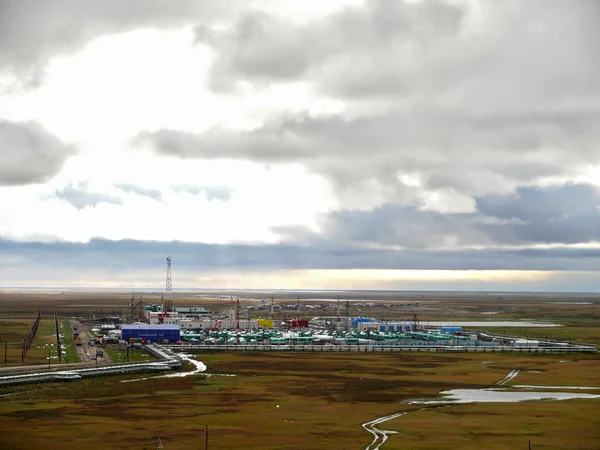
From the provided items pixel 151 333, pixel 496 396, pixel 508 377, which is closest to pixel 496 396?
pixel 496 396

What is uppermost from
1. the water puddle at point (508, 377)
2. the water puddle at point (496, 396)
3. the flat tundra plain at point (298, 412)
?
the flat tundra plain at point (298, 412)

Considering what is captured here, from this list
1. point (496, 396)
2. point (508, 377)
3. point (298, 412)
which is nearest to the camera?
point (298, 412)

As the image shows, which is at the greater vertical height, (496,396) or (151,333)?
(151,333)

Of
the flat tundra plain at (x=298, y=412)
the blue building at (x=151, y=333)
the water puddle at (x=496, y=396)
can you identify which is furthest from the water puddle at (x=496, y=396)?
the blue building at (x=151, y=333)

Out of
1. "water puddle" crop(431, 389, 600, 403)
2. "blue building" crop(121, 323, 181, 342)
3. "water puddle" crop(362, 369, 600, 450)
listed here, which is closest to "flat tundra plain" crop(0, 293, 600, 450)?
"water puddle" crop(362, 369, 600, 450)

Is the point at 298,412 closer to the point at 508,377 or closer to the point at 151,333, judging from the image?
the point at 508,377

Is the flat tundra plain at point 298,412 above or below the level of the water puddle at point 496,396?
above

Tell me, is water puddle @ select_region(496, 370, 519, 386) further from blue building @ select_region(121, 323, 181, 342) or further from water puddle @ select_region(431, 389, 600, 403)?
blue building @ select_region(121, 323, 181, 342)

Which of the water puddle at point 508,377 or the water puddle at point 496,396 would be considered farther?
the water puddle at point 508,377

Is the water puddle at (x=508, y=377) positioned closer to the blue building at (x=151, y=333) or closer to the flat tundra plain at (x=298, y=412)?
the flat tundra plain at (x=298, y=412)
